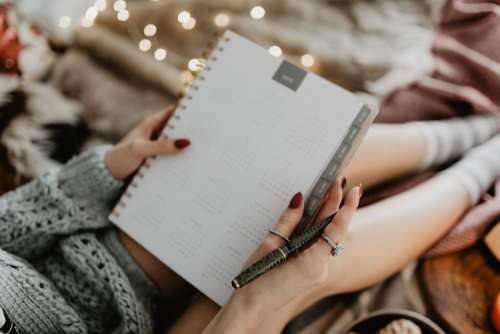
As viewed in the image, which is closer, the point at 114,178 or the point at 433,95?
the point at 114,178

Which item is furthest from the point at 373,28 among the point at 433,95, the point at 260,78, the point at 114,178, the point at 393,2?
the point at 114,178

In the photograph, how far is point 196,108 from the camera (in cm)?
78

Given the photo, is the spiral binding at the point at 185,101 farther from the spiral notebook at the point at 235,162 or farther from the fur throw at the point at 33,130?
the fur throw at the point at 33,130

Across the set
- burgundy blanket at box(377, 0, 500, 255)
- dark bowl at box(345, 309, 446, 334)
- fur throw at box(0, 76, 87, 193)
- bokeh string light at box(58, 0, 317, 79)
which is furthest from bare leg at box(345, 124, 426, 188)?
fur throw at box(0, 76, 87, 193)

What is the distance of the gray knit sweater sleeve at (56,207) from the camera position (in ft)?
2.63

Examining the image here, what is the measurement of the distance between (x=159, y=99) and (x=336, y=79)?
1.24 feet

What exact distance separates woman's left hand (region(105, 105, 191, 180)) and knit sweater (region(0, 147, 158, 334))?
0.02 m

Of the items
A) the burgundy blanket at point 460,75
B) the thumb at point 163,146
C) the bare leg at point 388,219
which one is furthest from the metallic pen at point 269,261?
the burgundy blanket at point 460,75

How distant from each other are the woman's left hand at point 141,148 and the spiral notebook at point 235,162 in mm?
19

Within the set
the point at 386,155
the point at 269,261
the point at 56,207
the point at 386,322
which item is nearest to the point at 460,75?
the point at 386,155

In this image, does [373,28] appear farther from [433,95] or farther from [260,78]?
[260,78]

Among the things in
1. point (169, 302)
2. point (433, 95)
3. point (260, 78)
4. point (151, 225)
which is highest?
point (433, 95)

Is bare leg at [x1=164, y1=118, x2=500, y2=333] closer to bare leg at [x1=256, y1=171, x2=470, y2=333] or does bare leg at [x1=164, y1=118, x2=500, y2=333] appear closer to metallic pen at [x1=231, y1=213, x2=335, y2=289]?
bare leg at [x1=256, y1=171, x2=470, y2=333]

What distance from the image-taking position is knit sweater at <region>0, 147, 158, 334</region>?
747mm
